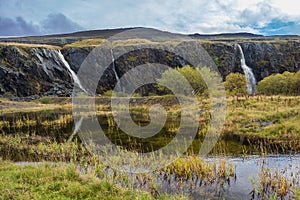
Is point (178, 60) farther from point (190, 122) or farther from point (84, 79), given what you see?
point (190, 122)

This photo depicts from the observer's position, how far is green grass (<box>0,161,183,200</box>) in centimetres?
1035

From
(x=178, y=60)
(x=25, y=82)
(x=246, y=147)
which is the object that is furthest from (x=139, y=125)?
(x=178, y=60)

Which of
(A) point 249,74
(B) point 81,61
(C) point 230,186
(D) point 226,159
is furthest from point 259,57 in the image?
(C) point 230,186

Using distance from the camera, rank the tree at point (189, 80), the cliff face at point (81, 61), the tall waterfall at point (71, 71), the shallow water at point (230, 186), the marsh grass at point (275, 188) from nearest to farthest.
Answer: the marsh grass at point (275, 188) < the shallow water at point (230, 186) < the tree at point (189, 80) < the cliff face at point (81, 61) < the tall waterfall at point (71, 71)

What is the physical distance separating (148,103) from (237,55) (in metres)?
67.8

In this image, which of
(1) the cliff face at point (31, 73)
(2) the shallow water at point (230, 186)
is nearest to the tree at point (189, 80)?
(1) the cliff face at point (31, 73)

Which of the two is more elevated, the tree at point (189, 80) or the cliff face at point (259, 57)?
the cliff face at point (259, 57)

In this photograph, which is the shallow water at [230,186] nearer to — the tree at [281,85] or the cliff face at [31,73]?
the tree at [281,85]

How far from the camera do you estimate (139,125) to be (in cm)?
3456

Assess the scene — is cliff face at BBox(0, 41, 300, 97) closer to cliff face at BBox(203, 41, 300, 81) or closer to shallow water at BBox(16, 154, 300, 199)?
cliff face at BBox(203, 41, 300, 81)

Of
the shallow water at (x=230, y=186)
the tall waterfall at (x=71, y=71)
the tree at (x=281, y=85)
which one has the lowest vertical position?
the shallow water at (x=230, y=186)

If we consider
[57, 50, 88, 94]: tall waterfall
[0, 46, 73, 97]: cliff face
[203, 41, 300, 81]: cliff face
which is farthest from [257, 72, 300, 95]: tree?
[0, 46, 73, 97]: cliff face

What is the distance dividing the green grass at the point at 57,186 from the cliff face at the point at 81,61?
237 feet

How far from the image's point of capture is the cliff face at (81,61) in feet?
271
